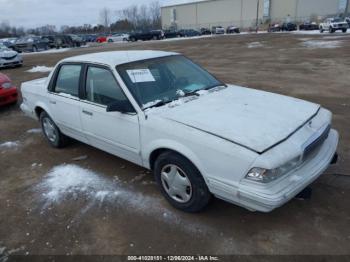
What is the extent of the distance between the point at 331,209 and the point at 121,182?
2.43 metres

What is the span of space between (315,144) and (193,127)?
1.17 metres

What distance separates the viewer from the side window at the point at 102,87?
363 centimetres

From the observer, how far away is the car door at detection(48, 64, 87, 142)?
13.9ft

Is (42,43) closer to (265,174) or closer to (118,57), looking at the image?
(118,57)

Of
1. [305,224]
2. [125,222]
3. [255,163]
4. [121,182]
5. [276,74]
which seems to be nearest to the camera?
[255,163]

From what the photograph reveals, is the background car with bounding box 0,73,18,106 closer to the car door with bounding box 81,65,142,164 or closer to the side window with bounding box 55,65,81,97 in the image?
the side window with bounding box 55,65,81,97

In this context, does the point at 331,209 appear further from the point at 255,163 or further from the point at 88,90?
the point at 88,90

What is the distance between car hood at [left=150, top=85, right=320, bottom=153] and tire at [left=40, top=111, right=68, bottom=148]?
7.89ft

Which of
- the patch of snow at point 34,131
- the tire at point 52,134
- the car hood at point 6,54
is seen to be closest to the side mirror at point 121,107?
the tire at point 52,134

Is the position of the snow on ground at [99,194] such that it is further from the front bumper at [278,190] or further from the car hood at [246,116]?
the car hood at [246,116]

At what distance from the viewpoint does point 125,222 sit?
3.21 m

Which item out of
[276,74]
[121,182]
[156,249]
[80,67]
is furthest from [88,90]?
[276,74]

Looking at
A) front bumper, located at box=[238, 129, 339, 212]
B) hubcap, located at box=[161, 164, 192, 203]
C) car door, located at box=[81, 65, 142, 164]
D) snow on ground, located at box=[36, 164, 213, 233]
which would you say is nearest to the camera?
front bumper, located at box=[238, 129, 339, 212]

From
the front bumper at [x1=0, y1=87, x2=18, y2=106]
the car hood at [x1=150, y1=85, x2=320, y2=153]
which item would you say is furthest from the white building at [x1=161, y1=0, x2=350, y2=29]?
the car hood at [x1=150, y1=85, x2=320, y2=153]
